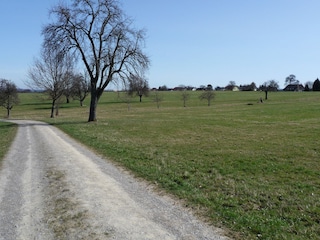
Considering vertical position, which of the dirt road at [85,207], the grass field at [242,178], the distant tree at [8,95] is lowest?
the grass field at [242,178]

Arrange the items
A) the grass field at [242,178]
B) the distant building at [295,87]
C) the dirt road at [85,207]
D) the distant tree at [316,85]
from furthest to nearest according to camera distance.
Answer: the distant building at [295,87]
the distant tree at [316,85]
the grass field at [242,178]
the dirt road at [85,207]

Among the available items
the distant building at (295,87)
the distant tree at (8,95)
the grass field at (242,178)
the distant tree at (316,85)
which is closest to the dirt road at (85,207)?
the grass field at (242,178)

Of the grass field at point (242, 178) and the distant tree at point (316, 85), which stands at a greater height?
the distant tree at point (316, 85)

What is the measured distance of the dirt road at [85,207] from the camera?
5.97 meters

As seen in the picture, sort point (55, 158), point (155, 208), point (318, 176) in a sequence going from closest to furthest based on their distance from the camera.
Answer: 1. point (155, 208)
2. point (318, 176)
3. point (55, 158)

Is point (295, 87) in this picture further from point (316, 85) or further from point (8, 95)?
point (8, 95)

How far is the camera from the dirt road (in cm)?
597

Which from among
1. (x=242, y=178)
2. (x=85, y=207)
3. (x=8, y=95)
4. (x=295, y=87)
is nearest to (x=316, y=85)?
(x=295, y=87)

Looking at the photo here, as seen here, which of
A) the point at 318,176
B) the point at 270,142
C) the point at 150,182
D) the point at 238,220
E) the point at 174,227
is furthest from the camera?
the point at 270,142

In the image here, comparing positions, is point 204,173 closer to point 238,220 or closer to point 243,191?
point 243,191

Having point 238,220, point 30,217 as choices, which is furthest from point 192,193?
point 30,217

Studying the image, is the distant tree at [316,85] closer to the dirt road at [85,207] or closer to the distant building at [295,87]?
the distant building at [295,87]

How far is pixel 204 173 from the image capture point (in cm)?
1107

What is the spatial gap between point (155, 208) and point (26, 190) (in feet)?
12.5
